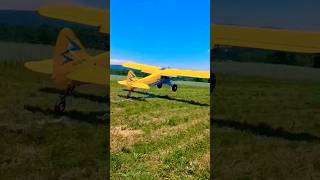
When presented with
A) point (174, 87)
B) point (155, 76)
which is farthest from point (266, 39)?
point (155, 76)

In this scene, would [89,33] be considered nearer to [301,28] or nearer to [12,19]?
[12,19]

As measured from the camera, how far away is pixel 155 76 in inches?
589

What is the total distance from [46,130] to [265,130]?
498cm

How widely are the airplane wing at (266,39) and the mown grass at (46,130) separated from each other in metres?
3.27

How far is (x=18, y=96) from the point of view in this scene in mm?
8594

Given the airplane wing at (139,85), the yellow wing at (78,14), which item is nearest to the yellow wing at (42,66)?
the yellow wing at (78,14)

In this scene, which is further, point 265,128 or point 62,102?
point 265,128

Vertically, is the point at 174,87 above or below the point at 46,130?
above

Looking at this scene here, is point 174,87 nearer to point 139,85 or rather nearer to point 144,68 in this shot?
point 144,68

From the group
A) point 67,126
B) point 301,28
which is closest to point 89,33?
point 67,126

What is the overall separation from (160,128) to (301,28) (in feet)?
14.0

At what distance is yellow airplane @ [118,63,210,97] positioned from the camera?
13945 millimetres

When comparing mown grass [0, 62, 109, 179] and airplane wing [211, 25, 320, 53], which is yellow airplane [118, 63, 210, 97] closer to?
mown grass [0, 62, 109, 179]

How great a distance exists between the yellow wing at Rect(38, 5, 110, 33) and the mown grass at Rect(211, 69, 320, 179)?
3727 mm
